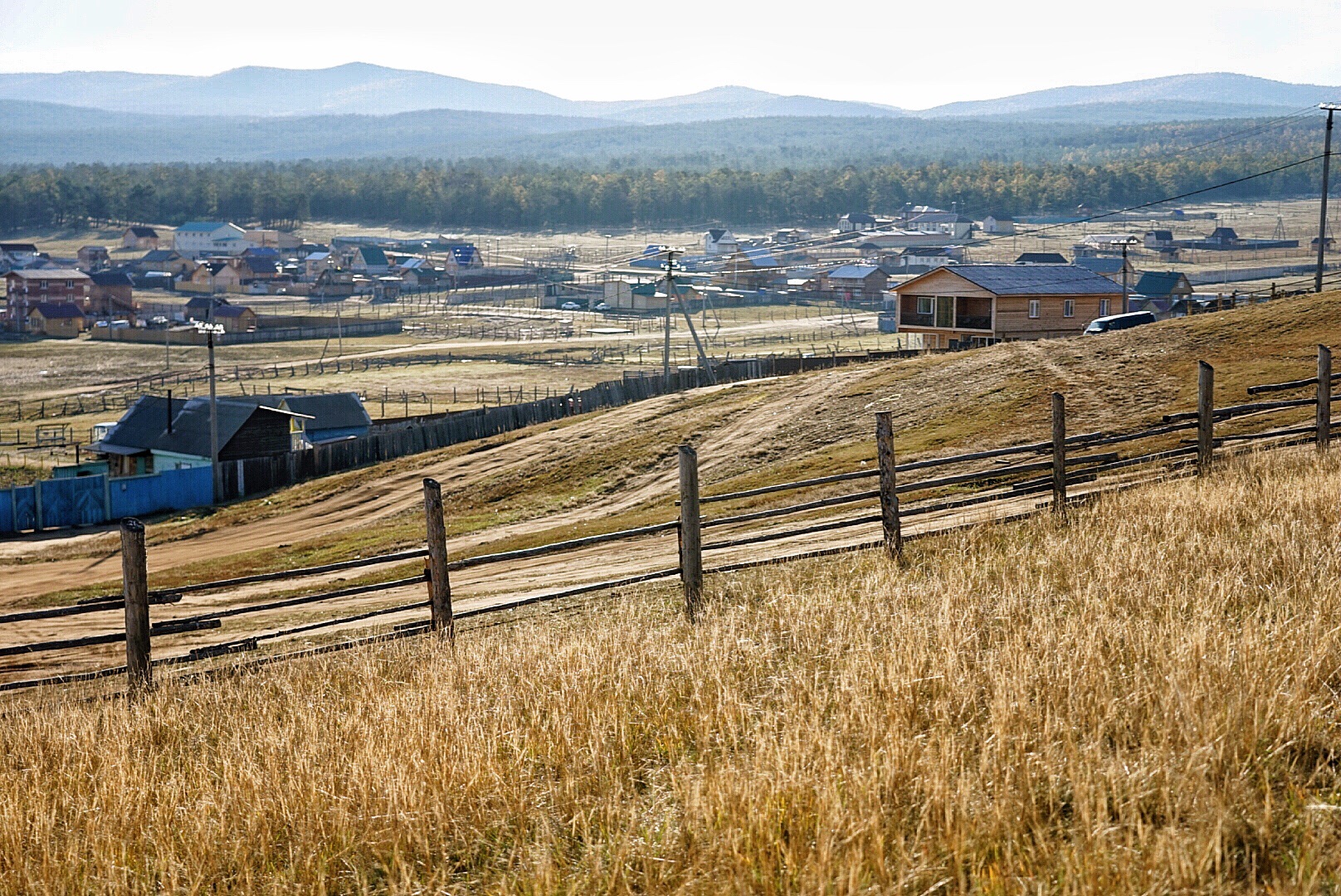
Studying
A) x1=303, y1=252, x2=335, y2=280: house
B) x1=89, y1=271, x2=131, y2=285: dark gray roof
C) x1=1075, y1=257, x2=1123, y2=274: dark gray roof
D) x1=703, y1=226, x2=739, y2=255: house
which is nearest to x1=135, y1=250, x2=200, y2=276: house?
x1=303, y1=252, x2=335, y2=280: house

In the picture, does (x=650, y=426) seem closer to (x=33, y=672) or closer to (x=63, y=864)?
(x=33, y=672)

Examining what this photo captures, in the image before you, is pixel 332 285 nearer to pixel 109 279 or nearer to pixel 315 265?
pixel 315 265

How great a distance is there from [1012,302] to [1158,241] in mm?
112988

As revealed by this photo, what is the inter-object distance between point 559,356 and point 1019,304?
145 ft

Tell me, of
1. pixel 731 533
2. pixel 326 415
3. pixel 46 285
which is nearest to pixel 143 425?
pixel 326 415

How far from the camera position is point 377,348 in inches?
4173

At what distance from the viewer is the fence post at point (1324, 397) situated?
17.5m

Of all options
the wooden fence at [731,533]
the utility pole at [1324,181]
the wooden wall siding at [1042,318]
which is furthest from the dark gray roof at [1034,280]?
the wooden fence at [731,533]

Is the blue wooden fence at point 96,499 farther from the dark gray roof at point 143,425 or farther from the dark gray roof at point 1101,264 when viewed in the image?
the dark gray roof at point 1101,264

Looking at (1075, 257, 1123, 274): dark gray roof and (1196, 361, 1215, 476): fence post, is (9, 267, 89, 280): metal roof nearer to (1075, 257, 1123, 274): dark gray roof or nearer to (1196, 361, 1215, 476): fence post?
(1075, 257, 1123, 274): dark gray roof

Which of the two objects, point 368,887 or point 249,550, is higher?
point 368,887

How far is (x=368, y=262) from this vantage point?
177 meters

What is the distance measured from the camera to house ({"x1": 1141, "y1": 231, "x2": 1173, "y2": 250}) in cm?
15850

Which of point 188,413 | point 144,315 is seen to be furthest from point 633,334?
point 188,413
